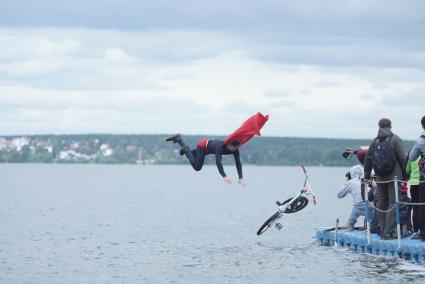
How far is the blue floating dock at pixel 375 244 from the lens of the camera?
24.6 m

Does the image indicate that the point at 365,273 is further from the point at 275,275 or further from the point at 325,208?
the point at 325,208

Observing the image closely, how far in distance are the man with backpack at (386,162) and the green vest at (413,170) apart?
0.66 m

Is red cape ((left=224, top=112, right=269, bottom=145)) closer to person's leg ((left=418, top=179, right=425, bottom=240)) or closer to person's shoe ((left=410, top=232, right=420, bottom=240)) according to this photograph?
person's leg ((left=418, top=179, right=425, bottom=240))

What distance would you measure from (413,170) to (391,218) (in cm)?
233

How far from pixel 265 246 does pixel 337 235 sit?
18.4 feet

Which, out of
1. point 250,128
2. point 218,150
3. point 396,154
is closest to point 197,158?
point 218,150

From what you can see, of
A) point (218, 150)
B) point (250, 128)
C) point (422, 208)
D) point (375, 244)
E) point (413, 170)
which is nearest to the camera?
point (413, 170)

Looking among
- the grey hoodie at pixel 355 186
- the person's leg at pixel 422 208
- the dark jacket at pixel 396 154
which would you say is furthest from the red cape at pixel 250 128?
the grey hoodie at pixel 355 186

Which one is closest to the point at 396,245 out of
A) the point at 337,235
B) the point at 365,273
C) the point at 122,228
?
the point at 365,273

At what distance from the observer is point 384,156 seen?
2433 cm

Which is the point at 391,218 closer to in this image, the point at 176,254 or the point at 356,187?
the point at 356,187

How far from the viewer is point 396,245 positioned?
2525 cm

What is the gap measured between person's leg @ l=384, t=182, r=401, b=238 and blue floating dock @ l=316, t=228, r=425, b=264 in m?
0.26

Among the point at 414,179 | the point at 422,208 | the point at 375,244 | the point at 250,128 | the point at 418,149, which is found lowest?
the point at 375,244
